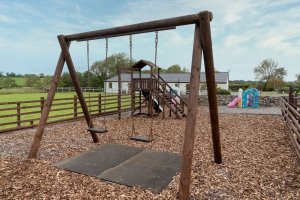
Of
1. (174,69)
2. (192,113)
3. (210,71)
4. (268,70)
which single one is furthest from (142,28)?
(174,69)

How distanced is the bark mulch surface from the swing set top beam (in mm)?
2374

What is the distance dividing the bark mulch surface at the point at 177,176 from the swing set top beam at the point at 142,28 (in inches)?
93.5

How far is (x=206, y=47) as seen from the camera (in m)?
3.07

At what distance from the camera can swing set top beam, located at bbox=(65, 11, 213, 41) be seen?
9.96 feet

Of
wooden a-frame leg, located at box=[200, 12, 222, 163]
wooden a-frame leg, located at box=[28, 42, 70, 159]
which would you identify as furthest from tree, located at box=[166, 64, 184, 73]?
wooden a-frame leg, located at box=[200, 12, 222, 163]

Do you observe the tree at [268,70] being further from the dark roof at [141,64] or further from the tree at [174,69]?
the dark roof at [141,64]

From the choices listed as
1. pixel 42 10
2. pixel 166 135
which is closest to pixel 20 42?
pixel 42 10

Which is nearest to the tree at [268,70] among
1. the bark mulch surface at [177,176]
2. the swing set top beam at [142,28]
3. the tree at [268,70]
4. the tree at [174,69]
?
the tree at [268,70]

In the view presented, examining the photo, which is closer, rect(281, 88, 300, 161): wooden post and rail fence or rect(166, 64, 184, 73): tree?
rect(281, 88, 300, 161): wooden post and rail fence

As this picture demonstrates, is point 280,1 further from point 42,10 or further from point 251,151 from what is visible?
point 42,10

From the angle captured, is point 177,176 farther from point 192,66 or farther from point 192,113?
point 192,66

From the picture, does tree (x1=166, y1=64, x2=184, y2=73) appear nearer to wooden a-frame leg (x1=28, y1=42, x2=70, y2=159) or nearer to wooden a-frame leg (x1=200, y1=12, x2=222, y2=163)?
wooden a-frame leg (x1=28, y1=42, x2=70, y2=159)

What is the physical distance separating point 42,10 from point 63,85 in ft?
113

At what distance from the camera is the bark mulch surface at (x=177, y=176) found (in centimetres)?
294
